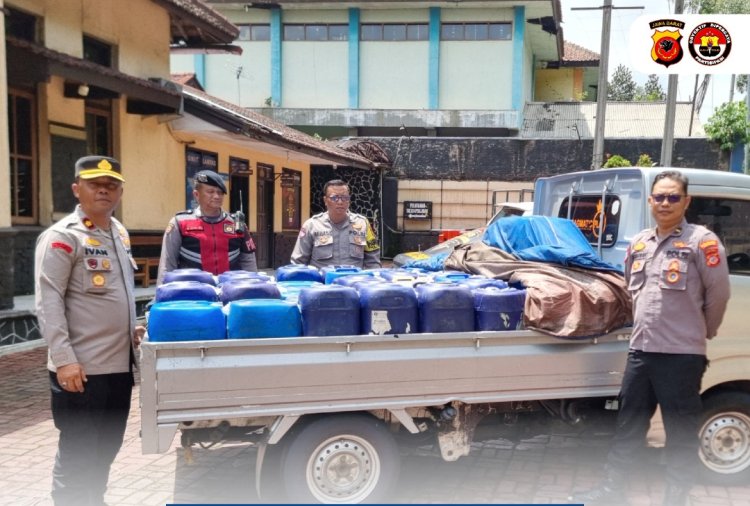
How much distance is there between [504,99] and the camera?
26422 millimetres

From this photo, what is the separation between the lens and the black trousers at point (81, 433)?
10.5 feet

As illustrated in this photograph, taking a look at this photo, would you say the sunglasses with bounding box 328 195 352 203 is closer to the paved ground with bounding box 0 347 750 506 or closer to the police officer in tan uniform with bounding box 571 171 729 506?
the paved ground with bounding box 0 347 750 506

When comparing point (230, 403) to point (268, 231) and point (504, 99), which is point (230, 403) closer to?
point (268, 231)

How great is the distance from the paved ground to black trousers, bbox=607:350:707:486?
41cm

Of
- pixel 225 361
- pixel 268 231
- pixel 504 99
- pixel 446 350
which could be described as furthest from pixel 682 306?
pixel 504 99

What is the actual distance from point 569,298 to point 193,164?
10764mm

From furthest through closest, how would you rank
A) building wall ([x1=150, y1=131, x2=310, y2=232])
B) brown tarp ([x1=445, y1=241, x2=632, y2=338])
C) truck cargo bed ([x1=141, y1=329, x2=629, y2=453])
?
building wall ([x1=150, y1=131, x2=310, y2=232]), brown tarp ([x1=445, y1=241, x2=632, y2=338]), truck cargo bed ([x1=141, y1=329, x2=629, y2=453])

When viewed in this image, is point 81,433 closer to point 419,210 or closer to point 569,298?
point 569,298

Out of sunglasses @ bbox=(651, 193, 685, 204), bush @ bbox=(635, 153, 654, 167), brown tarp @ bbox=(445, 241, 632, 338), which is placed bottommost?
brown tarp @ bbox=(445, 241, 632, 338)

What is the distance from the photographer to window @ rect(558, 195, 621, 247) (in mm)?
4523

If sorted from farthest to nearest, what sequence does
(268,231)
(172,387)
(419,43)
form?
(419,43)
(268,231)
(172,387)

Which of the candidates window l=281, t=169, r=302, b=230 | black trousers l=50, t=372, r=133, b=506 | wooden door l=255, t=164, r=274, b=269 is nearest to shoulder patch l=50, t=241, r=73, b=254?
black trousers l=50, t=372, r=133, b=506

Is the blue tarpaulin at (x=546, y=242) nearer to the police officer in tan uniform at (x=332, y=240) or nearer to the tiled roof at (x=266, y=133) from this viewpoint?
the police officer in tan uniform at (x=332, y=240)

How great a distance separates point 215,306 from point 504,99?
24.7m
